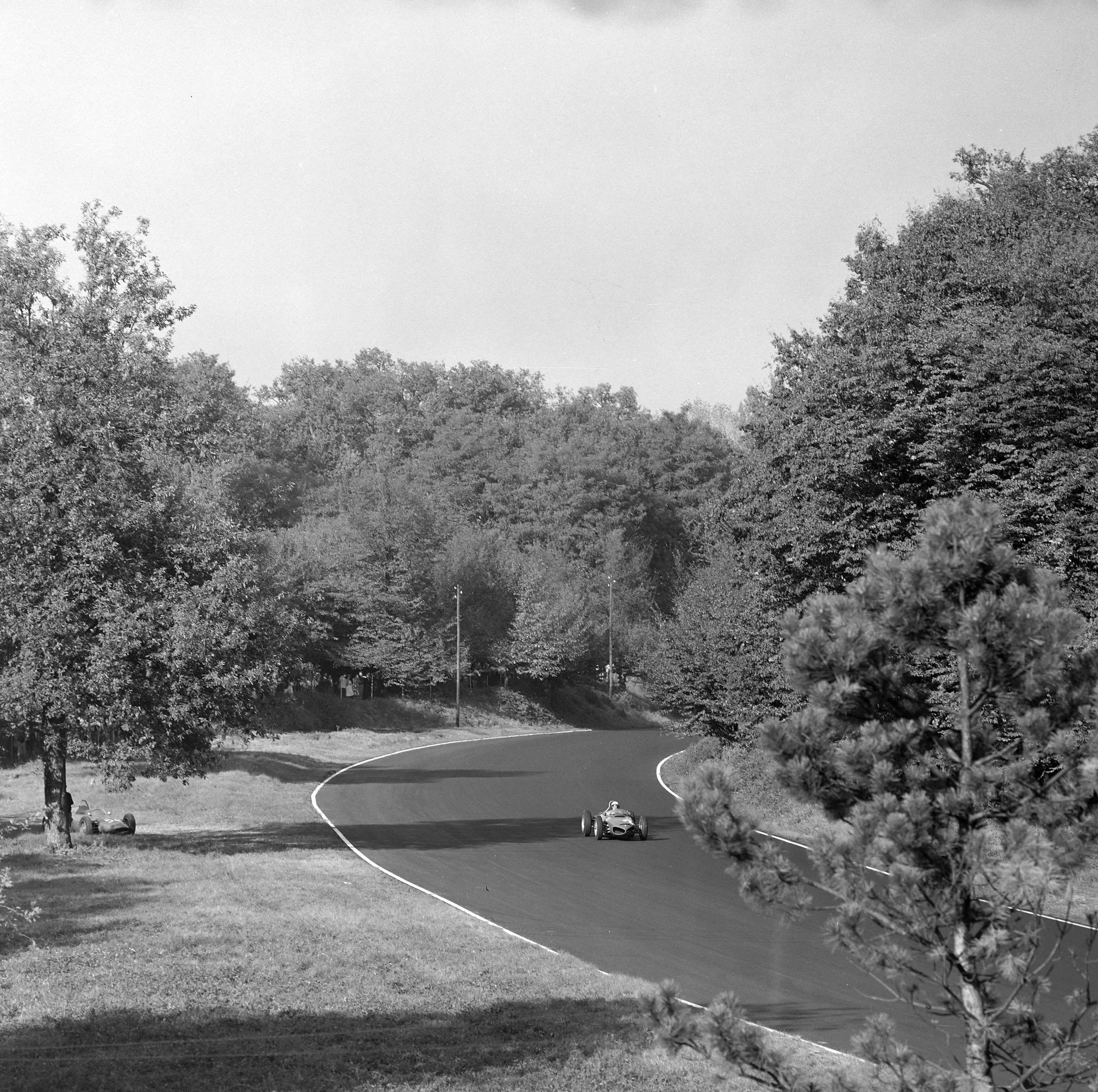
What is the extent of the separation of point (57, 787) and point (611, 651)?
Result: 6548 centimetres

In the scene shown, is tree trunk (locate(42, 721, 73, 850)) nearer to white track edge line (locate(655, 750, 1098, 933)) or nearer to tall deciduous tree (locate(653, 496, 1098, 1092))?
white track edge line (locate(655, 750, 1098, 933))

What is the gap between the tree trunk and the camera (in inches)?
813

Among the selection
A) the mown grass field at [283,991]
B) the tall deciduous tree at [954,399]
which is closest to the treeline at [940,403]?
the tall deciduous tree at [954,399]

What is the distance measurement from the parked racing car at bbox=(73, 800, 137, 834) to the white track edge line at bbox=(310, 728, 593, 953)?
14.3 ft

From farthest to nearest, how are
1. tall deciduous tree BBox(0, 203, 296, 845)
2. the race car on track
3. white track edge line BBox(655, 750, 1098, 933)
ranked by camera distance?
the race car on track → tall deciduous tree BBox(0, 203, 296, 845) → white track edge line BBox(655, 750, 1098, 933)

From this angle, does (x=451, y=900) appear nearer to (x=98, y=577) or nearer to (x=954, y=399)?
(x=98, y=577)

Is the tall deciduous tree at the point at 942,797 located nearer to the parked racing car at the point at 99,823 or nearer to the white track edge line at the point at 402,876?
the white track edge line at the point at 402,876

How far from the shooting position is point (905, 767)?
18.9 feet

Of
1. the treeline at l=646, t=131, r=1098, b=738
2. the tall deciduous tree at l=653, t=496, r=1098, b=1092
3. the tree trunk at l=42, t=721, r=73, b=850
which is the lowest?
the tree trunk at l=42, t=721, r=73, b=850

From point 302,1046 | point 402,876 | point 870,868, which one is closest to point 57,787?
point 402,876

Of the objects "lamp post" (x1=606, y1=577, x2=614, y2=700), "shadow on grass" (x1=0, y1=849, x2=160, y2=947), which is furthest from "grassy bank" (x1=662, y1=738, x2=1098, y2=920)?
"lamp post" (x1=606, y1=577, x2=614, y2=700)

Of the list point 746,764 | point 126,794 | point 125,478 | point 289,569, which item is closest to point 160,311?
point 125,478

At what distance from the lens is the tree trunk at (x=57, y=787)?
20641 mm

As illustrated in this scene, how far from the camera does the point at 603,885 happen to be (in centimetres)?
2077
